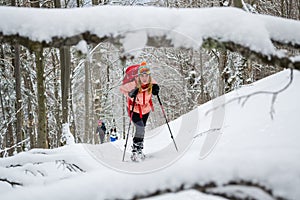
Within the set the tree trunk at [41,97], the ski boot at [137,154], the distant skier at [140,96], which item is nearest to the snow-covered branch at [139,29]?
the distant skier at [140,96]

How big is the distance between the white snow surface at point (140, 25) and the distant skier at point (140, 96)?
3159 millimetres

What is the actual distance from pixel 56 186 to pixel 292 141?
1.89 metres

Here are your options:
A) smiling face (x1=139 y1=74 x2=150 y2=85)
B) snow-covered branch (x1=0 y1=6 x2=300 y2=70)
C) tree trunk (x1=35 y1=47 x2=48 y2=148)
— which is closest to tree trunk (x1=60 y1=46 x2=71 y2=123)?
tree trunk (x1=35 y1=47 x2=48 y2=148)

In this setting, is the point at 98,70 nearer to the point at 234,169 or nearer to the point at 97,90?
the point at 97,90

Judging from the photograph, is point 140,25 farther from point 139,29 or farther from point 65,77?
point 65,77

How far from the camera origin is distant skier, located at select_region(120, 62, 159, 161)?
5367mm

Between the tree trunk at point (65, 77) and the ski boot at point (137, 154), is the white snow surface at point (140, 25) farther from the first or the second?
the tree trunk at point (65, 77)

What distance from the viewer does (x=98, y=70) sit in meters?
13.1

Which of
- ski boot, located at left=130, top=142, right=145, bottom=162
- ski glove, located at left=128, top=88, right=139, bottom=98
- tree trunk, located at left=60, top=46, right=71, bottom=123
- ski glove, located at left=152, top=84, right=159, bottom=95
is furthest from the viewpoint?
tree trunk, located at left=60, top=46, right=71, bottom=123

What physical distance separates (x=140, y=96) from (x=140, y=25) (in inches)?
132

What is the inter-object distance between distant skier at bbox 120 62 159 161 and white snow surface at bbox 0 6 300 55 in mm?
3159

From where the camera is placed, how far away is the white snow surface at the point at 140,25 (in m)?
2.10

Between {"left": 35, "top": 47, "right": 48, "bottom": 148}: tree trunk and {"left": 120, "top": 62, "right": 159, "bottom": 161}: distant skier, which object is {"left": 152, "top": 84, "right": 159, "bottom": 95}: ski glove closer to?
{"left": 120, "top": 62, "right": 159, "bottom": 161}: distant skier

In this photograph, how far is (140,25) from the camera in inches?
83.1
